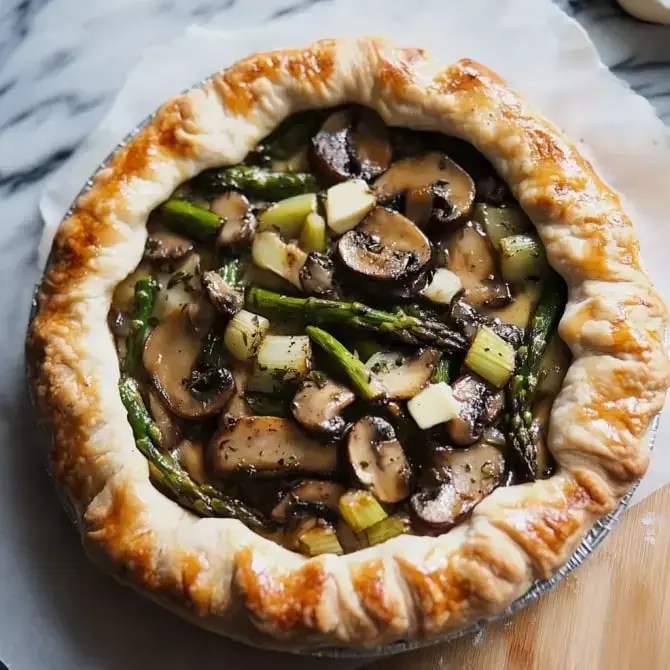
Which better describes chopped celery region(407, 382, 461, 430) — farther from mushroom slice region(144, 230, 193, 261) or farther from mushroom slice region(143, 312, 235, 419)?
mushroom slice region(144, 230, 193, 261)

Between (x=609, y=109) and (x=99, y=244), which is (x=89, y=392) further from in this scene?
(x=609, y=109)

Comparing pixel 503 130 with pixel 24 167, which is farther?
pixel 24 167

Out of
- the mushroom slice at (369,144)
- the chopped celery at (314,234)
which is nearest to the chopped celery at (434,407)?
the chopped celery at (314,234)

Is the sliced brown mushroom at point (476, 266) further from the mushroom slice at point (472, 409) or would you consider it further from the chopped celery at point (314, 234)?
the chopped celery at point (314, 234)

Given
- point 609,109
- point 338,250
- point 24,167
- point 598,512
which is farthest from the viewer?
point 24,167

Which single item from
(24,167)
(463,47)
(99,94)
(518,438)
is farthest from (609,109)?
(24,167)

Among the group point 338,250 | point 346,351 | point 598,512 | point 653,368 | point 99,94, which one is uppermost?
point 99,94

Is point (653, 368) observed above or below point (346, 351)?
below
